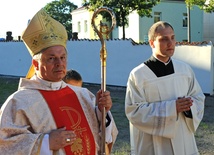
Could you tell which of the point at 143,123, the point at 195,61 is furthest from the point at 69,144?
the point at 195,61

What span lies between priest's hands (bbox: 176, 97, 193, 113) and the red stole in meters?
1.13

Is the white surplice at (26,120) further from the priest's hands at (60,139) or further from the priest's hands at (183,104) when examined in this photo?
the priest's hands at (183,104)

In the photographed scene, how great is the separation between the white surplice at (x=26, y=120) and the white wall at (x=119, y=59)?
9.80m

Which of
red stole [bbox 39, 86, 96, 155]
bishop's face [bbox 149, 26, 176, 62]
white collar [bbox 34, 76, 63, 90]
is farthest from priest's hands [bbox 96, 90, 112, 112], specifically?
bishop's face [bbox 149, 26, 176, 62]

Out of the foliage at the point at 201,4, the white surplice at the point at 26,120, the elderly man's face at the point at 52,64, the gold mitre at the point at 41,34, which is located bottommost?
the white surplice at the point at 26,120

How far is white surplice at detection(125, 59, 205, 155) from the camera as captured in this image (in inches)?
141

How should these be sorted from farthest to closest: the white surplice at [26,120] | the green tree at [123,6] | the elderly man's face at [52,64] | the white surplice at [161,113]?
the green tree at [123,6] < the white surplice at [161,113] < the elderly man's face at [52,64] < the white surplice at [26,120]

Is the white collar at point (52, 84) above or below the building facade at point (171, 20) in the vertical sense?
below

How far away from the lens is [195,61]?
12.1 meters

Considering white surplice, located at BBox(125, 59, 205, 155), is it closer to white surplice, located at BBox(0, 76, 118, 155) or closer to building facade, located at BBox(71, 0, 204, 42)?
white surplice, located at BBox(0, 76, 118, 155)

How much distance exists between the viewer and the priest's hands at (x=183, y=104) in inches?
135

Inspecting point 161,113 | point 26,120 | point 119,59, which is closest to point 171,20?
point 119,59

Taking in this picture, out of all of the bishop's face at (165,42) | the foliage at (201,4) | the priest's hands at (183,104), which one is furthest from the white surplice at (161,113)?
the foliage at (201,4)

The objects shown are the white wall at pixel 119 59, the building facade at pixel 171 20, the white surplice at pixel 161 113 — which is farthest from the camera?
the building facade at pixel 171 20
